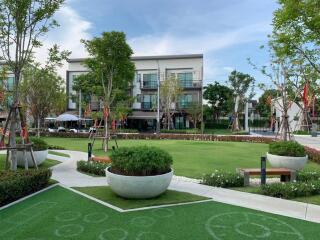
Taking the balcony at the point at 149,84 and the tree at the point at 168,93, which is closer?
the tree at the point at 168,93

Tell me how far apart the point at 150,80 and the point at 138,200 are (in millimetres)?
46170

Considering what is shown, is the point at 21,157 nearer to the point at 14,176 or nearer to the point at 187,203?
the point at 14,176

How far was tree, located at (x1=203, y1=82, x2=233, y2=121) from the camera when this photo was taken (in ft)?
179

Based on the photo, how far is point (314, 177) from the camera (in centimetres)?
973

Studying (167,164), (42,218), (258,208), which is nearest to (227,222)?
(258,208)

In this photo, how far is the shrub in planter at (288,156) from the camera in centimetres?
1099

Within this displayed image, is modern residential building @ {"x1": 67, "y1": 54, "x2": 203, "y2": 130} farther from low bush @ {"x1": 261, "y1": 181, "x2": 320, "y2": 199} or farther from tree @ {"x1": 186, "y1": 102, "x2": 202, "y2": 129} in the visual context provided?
low bush @ {"x1": 261, "y1": 181, "x2": 320, "y2": 199}

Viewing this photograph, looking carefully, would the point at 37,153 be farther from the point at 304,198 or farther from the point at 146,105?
the point at 146,105

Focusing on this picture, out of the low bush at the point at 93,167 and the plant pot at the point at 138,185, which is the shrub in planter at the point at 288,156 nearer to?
the plant pot at the point at 138,185

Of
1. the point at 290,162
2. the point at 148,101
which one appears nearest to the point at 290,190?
the point at 290,162

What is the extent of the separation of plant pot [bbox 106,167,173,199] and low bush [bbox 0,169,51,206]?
2.11 metres

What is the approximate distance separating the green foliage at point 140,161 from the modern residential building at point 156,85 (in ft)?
135

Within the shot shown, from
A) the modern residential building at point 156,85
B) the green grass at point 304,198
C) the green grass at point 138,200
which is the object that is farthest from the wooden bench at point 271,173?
the modern residential building at point 156,85

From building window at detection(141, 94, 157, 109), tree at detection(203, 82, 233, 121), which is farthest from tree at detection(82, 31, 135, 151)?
tree at detection(203, 82, 233, 121)
